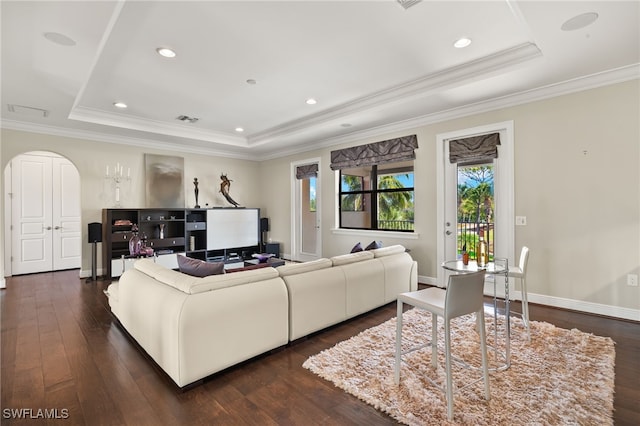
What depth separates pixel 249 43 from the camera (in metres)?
2.95

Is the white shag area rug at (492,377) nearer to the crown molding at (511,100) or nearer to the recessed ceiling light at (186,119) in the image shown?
the crown molding at (511,100)

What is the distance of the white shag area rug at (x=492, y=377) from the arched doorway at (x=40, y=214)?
6.03 metres

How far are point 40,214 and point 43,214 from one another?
0.15 feet

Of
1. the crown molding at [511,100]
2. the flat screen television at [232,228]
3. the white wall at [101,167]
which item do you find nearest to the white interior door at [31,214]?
the white wall at [101,167]

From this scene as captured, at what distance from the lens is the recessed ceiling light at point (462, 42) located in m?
2.90

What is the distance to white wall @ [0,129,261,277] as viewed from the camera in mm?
5074

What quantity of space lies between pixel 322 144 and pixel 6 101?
4832 mm

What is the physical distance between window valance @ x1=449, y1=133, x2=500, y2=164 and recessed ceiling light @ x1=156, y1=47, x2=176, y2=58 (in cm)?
381

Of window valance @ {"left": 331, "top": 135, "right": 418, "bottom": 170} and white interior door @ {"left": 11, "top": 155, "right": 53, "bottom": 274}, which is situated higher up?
window valance @ {"left": 331, "top": 135, "right": 418, "bottom": 170}

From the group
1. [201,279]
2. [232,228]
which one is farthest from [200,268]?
[232,228]

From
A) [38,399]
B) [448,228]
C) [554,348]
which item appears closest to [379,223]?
[448,228]

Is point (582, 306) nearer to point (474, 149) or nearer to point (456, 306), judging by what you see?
point (474, 149)

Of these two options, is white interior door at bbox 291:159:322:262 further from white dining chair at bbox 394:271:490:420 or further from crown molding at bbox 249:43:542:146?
white dining chair at bbox 394:271:490:420

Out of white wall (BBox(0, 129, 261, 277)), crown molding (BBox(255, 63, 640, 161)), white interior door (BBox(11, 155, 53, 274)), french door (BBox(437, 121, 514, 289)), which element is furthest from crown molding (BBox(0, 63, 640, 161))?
white interior door (BBox(11, 155, 53, 274))
